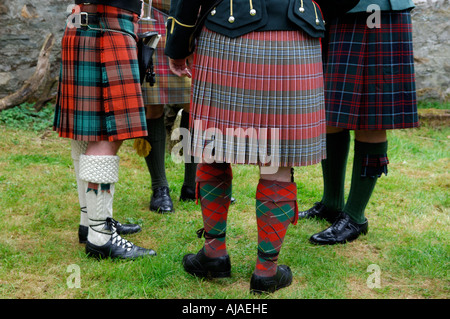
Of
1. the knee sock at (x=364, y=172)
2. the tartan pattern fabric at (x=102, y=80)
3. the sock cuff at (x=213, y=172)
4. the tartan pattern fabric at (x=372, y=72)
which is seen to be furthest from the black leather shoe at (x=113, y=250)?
the tartan pattern fabric at (x=372, y=72)

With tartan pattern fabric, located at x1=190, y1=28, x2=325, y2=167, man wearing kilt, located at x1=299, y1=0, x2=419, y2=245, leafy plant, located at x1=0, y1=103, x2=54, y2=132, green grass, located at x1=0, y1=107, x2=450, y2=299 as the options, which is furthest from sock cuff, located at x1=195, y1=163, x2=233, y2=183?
leafy plant, located at x1=0, y1=103, x2=54, y2=132

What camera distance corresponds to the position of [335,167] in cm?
284

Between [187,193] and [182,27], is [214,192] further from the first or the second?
[187,193]

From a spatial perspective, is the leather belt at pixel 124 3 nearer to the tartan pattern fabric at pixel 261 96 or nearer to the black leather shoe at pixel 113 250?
the tartan pattern fabric at pixel 261 96

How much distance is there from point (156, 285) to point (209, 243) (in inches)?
11.5

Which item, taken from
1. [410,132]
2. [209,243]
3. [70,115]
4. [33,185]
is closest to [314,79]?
[209,243]

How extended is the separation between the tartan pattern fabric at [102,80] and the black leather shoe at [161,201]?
879 mm

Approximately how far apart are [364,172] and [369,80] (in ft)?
1.59

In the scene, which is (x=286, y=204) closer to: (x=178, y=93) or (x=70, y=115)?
(x=70, y=115)

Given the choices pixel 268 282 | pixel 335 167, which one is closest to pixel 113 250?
pixel 268 282

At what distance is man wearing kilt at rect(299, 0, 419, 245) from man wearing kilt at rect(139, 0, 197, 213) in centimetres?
99

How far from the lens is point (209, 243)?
2.17 m

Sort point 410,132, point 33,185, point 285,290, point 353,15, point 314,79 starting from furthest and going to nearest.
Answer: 1. point 410,132
2. point 33,185
3. point 353,15
4. point 285,290
5. point 314,79

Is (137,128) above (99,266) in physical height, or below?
above
